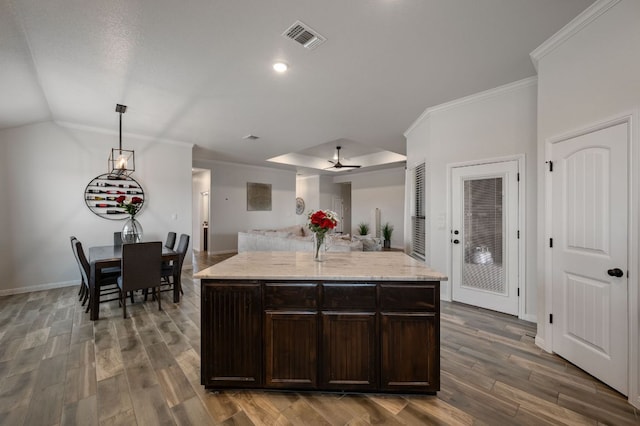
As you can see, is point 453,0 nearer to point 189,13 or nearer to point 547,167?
point 547,167

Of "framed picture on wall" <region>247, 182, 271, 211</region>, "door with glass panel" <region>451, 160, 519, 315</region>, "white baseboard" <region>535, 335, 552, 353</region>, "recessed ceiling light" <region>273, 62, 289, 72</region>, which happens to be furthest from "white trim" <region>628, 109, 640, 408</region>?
"framed picture on wall" <region>247, 182, 271, 211</region>

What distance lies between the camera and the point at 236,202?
336 inches

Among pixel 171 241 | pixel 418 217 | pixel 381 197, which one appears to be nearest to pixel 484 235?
pixel 418 217

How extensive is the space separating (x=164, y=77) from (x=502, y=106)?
4152 mm

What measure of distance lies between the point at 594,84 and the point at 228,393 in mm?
3771

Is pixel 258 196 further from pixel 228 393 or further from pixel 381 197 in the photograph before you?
pixel 228 393

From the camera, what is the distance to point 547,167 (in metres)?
2.54

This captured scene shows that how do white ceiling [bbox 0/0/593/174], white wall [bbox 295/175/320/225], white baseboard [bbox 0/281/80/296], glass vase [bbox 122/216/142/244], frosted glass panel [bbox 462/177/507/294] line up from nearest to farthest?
white ceiling [bbox 0/0/593/174] → frosted glass panel [bbox 462/177/507/294] → glass vase [bbox 122/216/142/244] → white baseboard [bbox 0/281/80/296] → white wall [bbox 295/175/320/225]

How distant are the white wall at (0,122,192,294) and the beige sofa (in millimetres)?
2259

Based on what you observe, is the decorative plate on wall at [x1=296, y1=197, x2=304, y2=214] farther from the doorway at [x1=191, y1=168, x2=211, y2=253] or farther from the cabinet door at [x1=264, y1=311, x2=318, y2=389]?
the cabinet door at [x1=264, y1=311, x2=318, y2=389]

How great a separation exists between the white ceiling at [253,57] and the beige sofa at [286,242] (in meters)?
2.20

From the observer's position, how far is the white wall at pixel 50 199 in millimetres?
4160

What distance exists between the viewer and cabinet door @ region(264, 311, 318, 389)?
1.87 metres

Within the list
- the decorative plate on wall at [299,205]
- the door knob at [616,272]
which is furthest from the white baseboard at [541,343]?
the decorative plate on wall at [299,205]
